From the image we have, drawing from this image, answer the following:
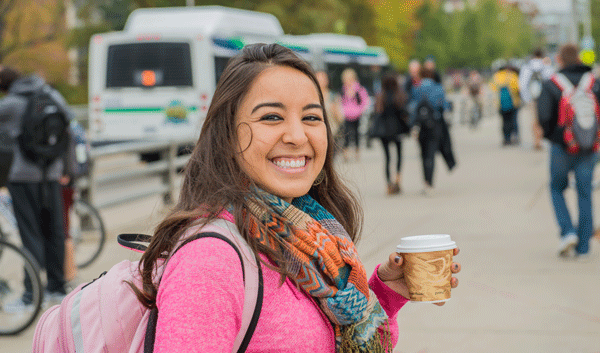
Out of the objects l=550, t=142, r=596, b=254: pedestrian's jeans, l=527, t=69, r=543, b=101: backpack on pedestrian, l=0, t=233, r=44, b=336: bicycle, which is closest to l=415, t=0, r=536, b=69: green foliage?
l=527, t=69, r=543, b=101: backpack on pedestrian

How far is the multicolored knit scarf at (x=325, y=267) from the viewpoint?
5.49 feet

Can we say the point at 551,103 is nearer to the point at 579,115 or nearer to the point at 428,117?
the point at 579,115

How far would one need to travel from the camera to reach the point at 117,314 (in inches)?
63.9

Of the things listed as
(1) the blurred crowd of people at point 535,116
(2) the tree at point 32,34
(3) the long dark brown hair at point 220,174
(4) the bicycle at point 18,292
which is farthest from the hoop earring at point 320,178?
(2) the tree at point 32,34

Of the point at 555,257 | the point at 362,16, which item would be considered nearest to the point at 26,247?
the point at 555,257

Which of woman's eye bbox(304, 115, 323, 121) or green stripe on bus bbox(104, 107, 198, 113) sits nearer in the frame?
woman's eye bbox(304, 115, 323, 121)

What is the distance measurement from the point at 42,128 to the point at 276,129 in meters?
4.51

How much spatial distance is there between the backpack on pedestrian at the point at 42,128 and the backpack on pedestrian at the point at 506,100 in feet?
42.1

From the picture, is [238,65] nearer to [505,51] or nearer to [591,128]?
[591,128]

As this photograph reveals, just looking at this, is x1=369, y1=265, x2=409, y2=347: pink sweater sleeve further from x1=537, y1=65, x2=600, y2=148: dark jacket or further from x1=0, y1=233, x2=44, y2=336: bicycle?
x1=537, y1=65, x2=600, y2=148: dark jacket

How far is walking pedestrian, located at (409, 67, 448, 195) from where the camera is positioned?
1113cm

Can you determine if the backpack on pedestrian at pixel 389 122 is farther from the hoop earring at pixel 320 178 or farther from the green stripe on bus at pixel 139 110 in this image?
the hoop earring at pixel 320 178

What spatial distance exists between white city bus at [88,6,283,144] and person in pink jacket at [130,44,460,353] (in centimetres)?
1273

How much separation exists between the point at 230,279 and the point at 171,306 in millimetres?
122
